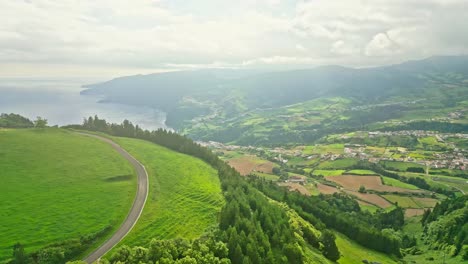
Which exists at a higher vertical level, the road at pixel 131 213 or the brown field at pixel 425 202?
the road at pixel 131 213

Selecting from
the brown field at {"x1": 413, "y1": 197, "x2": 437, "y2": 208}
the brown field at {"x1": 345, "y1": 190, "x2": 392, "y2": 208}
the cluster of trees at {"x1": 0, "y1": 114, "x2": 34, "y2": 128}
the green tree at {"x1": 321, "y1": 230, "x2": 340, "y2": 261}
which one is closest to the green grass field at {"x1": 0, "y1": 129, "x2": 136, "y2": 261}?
the cluster of trees at {"x1": 0, "y1": 114, "x2": 34, "y2": 128}

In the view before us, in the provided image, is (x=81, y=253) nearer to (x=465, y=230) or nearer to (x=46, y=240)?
(x=46, y=240)

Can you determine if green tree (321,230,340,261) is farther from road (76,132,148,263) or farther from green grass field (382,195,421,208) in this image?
green grass field (382,195,421,208)

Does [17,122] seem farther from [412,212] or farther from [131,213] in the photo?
[412,212]

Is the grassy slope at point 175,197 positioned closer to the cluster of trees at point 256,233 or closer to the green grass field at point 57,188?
the cluster of trees at point 256,233

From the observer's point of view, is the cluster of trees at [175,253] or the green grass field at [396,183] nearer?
the cluster of trees at [175,253]

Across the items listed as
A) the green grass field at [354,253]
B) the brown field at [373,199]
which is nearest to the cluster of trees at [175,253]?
the green grass field at [354,253]

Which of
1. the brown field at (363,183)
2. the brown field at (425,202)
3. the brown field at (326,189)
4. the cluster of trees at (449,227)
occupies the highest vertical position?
the cluster of trees at (449,227)
